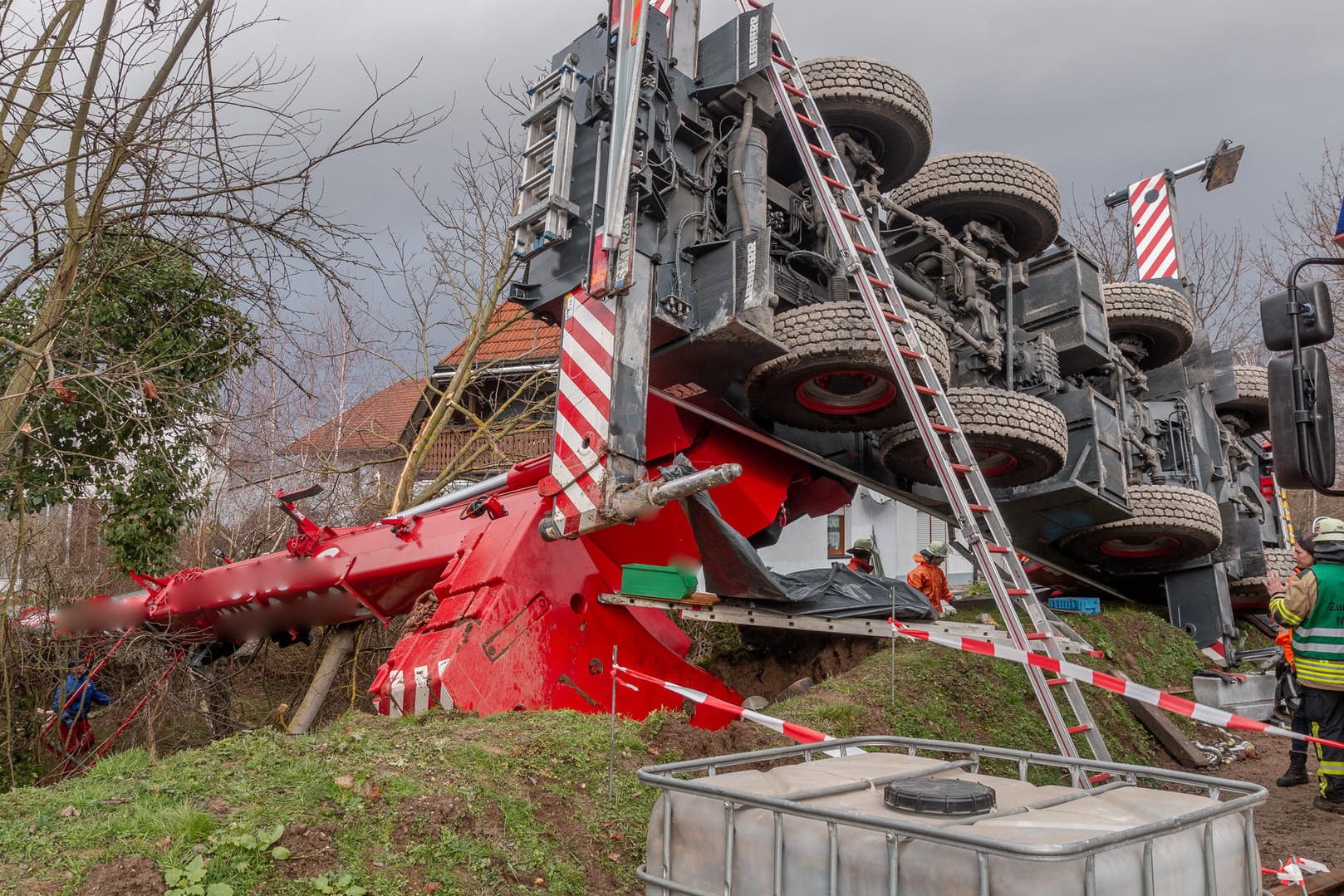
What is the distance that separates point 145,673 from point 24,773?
119cm

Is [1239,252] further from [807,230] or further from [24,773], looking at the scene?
[24,773]

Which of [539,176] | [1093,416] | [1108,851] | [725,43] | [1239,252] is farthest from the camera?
[1239,252]

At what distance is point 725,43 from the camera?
18.1 feet

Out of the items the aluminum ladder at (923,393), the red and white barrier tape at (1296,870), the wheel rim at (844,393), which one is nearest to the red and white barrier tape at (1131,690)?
the aluminum ladder at (923,393)

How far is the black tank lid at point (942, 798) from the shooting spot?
189cm

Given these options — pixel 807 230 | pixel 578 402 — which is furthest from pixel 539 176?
pixel 807 230

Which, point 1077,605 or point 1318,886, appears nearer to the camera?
point 1318,886

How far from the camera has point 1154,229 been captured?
11.2 m

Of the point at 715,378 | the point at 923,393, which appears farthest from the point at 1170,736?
the point at 715,378

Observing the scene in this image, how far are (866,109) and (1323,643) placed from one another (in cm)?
413

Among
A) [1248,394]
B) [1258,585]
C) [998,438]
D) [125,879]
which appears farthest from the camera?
[1248,394]

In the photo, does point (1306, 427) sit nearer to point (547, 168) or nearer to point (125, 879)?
point (547, 168)

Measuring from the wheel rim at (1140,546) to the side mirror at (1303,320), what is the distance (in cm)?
449

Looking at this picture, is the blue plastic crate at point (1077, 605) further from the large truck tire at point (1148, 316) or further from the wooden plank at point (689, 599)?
the wooden plank at point (689, 599)
